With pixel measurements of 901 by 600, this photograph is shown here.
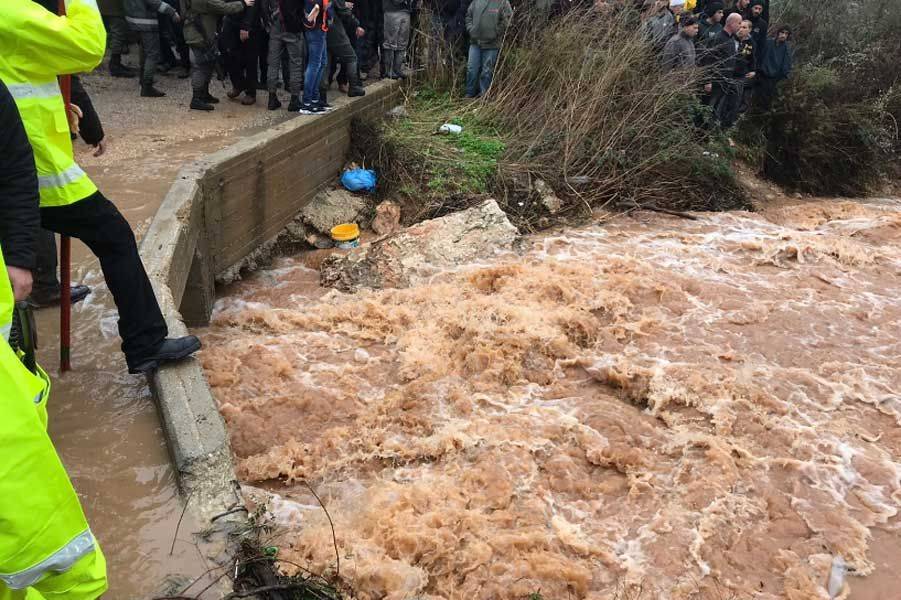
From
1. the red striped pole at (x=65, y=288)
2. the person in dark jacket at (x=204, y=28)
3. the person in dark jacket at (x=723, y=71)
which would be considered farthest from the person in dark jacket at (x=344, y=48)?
the red striped pole at (x=65, y=288)

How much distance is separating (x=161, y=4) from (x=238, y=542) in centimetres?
762

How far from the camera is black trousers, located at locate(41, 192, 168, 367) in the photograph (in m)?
2.97

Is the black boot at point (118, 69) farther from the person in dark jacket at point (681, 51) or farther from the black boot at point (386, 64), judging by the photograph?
the person in dark jacket at point (681, 51)

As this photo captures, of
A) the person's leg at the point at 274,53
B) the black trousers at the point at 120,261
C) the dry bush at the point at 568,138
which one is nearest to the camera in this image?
the black trousers at the point at 120,261

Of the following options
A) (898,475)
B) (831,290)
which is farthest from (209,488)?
(831,290)

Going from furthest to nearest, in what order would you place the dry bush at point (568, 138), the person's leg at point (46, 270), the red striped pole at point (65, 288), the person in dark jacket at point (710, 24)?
the person in dark jacket at point (710, 24), the dry bush at point (568, 138), the person's leg at point (46, 270), the red striped pole at point (65, 288)

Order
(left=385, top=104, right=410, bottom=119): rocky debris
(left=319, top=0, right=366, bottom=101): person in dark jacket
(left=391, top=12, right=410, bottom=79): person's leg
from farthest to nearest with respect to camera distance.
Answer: (left=385, top=104, right=410, bottom=119): rocky debris < (left=391, top=12, right=410, bottom=79): person's leg < (left=319, top=0, right=366, bottom=101): person in dark jacket

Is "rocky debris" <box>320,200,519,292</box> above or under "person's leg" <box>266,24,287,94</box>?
under

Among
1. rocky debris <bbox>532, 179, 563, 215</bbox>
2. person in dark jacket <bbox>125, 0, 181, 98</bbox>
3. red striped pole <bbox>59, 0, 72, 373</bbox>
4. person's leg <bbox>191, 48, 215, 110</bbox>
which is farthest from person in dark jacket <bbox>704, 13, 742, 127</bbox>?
red striped pole <bbox>59, 0, 72, 373</bbox>

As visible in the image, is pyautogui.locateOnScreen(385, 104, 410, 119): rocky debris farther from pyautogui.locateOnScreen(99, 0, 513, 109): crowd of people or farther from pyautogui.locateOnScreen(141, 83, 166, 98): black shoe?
pyautogui.locateOnScreen(141, 83, 166, 98): black shoe

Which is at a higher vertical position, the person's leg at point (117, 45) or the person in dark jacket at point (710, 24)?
the person in dark jacket at point (710, 24)

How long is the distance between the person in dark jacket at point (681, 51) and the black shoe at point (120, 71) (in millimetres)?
7534

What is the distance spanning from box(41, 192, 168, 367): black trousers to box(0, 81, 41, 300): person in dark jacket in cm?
68

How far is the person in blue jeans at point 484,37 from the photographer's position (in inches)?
369
